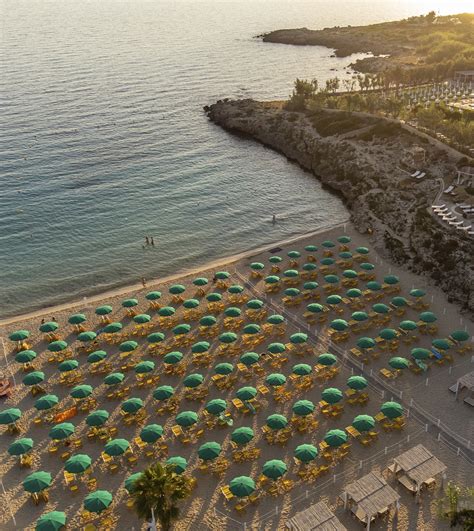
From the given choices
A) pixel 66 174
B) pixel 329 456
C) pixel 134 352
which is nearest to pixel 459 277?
pixel 329 456

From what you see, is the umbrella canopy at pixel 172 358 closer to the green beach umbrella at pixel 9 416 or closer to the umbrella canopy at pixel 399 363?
the green beach umbrella at pixel 9 416

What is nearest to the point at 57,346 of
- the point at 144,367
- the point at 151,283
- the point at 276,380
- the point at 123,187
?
the point at 144,367

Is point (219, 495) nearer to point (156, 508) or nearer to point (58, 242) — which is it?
point (156, 508)

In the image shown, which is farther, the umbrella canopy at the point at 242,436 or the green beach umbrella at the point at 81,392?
the green beach umbrella at the point at 81,392

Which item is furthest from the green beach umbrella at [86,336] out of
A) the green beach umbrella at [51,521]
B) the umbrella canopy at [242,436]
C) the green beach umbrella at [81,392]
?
the green beach umbrella at [51,521]

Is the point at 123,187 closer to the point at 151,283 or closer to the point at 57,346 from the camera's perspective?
the point at 151,283

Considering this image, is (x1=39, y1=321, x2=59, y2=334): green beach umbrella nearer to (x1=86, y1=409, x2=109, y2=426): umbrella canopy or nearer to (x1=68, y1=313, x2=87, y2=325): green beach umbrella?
(x1=68, y1=313, x2=87, y2=325): green beach umbrella

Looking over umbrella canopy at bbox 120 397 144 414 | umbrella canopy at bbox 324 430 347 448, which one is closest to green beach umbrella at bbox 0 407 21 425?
umbrella canopy at bbox 120 397 144 414
